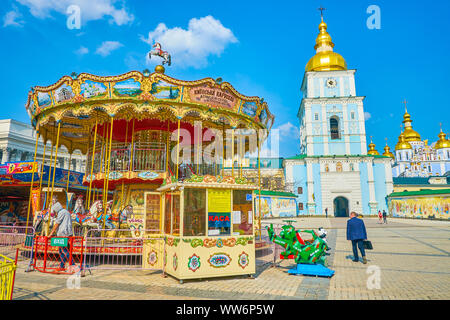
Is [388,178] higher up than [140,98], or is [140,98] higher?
[388,178]

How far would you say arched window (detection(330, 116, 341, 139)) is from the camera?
48.1 m

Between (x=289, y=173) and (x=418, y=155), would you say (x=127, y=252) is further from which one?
(x=418, y=155)

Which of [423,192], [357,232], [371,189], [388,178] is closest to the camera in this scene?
[357,232]

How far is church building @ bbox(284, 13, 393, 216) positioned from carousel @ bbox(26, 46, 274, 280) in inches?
1197

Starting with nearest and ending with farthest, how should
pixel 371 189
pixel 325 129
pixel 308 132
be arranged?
pixel 371 189, pixel 325 129, pixel 308 132

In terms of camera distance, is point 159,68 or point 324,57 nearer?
point 159,68

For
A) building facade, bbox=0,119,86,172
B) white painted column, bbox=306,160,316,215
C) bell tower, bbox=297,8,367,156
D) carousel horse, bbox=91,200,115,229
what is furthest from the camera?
bell tower, bbox=297,8,367,156

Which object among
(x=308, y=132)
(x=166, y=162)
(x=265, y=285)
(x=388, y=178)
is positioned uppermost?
(x=308, y=132)

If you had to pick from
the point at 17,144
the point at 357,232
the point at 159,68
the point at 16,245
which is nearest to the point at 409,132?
the point at 357,232

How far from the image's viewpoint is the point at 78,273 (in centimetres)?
754

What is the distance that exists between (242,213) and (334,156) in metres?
41.0

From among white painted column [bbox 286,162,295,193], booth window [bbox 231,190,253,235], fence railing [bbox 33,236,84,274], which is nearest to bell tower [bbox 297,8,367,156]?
white painted column [bbox 286,162,295,193]

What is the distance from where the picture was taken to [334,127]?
4853 centimetres

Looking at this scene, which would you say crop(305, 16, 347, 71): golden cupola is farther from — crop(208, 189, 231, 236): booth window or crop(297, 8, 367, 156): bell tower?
crop(208, 189, 231, 236): booth window
